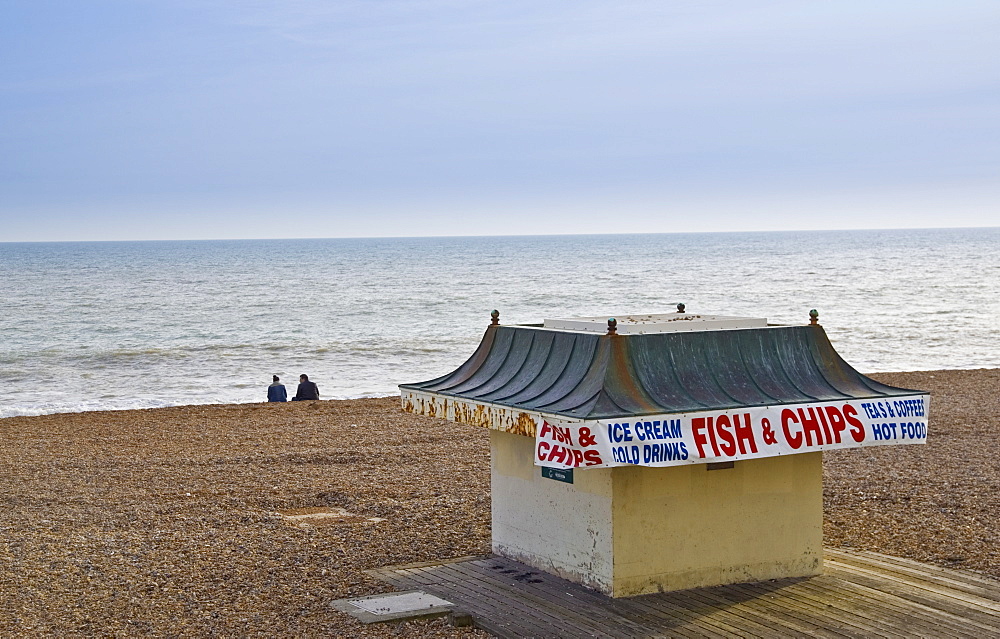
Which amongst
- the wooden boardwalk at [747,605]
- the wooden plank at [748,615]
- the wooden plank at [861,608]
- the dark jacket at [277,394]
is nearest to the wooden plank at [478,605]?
the wooden boardwalk at [747,605]

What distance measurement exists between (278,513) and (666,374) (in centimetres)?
546

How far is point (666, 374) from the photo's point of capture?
8312 millimetres

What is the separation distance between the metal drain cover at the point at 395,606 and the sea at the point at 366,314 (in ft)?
61.3

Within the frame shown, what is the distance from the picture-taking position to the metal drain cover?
26.8 ft

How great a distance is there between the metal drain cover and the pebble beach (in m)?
0.10

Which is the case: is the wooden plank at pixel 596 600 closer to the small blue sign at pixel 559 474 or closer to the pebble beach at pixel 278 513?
the small blue sign at pixel 559 474

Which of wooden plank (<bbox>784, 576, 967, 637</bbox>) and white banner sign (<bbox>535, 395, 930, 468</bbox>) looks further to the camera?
wooden plank (<bbox>784, 576, 967, 637</bbox>)

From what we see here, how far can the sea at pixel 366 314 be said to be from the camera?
107ft

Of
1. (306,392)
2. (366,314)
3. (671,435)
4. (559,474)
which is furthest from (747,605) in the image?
(366,314)

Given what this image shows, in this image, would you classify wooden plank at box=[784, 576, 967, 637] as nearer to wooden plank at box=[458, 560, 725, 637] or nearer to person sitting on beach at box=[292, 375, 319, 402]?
wooden plank at box=[458, 560, 725, 637]

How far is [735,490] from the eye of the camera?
341 inches

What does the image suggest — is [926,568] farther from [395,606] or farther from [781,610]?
[395,606]

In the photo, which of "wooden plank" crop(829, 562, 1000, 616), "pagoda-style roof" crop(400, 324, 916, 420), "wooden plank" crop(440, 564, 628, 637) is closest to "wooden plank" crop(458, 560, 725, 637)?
"wooden plank" crop(440, 564, 628, 637)

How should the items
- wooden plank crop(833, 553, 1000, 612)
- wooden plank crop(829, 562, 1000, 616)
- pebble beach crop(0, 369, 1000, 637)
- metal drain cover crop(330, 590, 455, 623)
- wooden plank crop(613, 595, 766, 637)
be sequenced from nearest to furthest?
1. wooden plank crop(613, 595, 766, 637)
2. metal drain cover crop(330, 590, 455, 623)
3. wooden plank crop(829, 562, 1000, 616)
4. wooden plank crop(833, 553, 1000, 612)
5. pebble beach crop(0, 369, 1000, 637)
